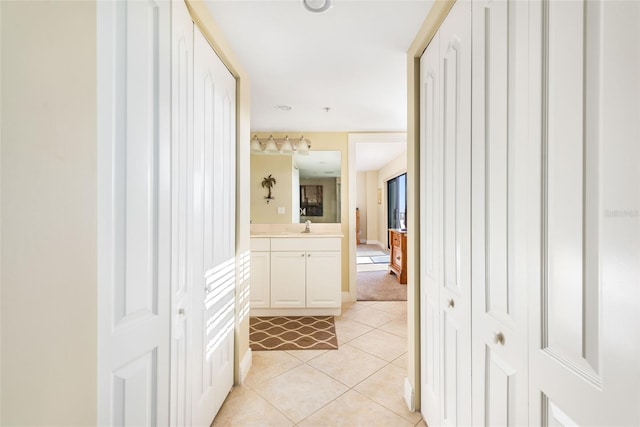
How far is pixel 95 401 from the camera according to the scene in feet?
2.28

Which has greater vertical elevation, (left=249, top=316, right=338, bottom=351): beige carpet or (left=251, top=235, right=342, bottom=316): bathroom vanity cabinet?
(left=251, top=235, right=342, bottom=316): bathroom vanity cabinet

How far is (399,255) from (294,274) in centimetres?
243

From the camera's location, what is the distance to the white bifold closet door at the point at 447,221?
114 cm

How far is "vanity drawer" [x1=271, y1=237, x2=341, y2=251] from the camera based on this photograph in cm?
332

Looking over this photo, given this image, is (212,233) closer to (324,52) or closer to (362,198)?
(324,52)

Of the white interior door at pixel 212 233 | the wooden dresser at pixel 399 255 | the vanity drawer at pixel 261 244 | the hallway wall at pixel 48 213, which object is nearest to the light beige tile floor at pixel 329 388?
the white interior door at pixel 212 233

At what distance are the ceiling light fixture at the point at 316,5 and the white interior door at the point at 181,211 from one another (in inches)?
23.5

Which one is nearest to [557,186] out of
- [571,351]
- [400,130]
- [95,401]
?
[571,351]

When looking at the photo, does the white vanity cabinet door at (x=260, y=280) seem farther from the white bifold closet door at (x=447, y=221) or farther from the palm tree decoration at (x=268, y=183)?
the white bifold closet door at (x=447, y=221)

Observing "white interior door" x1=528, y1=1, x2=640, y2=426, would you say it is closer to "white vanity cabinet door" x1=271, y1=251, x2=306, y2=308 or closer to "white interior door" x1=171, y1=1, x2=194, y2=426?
"white interior door" x1=171, y1=1, x2=194, y2=426

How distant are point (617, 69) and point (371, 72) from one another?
1.87 m

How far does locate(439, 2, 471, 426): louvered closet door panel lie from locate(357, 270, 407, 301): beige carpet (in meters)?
2.72

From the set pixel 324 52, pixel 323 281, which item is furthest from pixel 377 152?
pixel 324 52

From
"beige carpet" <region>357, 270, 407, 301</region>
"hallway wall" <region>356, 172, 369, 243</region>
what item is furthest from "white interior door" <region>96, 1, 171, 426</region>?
"hallway wall" <region>356, 172, 369, 243</region>
